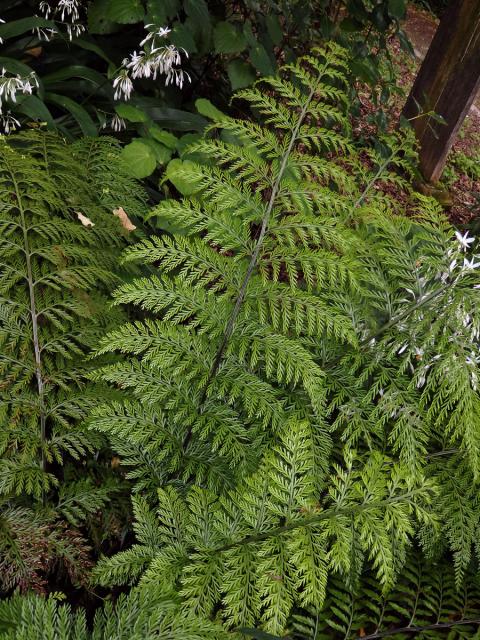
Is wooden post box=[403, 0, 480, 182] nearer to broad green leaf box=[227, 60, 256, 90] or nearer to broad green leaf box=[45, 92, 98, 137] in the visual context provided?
broad green leaf box=[227, 60, 256, 90]

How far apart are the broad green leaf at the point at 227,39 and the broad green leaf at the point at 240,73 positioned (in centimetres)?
14

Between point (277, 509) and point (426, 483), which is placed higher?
point (426, 483)

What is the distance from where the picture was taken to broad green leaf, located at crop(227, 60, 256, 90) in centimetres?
300

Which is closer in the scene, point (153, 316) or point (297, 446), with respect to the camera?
point (297, 446)

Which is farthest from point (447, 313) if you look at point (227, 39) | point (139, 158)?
point (227, 39)

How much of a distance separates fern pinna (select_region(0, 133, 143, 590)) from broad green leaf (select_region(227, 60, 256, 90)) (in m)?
1.53

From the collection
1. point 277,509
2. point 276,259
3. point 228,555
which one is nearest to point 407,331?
point 276,259

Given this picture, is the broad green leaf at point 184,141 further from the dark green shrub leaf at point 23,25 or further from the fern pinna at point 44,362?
the fern pinna at point 44,362

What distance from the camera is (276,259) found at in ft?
4.62

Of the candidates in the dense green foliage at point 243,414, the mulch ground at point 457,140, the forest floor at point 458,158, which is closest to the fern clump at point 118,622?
the dense green foliage at point 243,414

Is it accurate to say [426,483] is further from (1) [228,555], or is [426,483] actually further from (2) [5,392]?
(2) [5,392]

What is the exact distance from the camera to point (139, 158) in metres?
2.59

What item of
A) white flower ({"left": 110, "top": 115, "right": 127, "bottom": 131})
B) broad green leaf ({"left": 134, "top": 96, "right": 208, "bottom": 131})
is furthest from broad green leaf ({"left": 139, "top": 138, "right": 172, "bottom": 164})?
broad green leaf ({"left": 134, "top": 96, "right": 208, "bottom": 131})

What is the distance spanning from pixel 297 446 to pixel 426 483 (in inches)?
10.4
